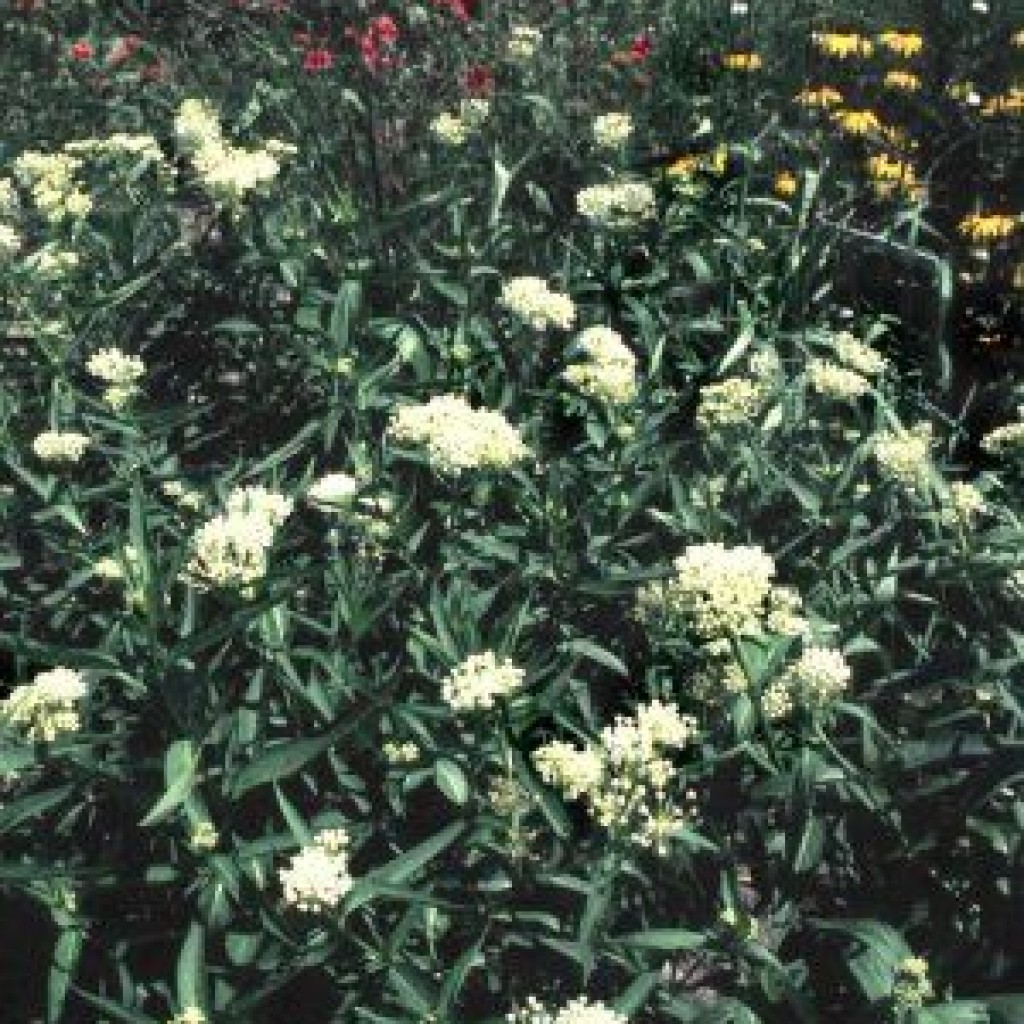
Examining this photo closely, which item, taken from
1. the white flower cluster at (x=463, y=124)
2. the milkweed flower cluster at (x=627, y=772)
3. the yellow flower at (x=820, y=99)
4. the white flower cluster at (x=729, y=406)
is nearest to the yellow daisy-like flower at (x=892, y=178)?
the yellow flower at (x=820, y=99)

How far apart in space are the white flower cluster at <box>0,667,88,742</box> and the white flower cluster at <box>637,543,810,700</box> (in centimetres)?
85

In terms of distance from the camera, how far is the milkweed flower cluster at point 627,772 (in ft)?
7.34

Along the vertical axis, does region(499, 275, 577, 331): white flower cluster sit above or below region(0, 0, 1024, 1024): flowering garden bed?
above

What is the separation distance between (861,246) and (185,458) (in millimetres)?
1912

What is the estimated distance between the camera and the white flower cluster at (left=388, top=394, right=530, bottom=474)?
103 inches

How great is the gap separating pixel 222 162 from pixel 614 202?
2.76 feet

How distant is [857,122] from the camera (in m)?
5.39

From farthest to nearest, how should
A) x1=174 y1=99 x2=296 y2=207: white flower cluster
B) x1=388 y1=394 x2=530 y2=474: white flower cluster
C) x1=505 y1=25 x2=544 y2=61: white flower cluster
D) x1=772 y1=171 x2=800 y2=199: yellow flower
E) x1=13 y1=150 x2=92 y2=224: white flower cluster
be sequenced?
1. x1=772 y1=171 x2=800 y2=199: yellow flower
2. x1=505 y1=25 x2=544 y2=61: white flower cluster
3. x1=13 y1=150 x2=92 y2=224: white flower cluster
4. x1=174 y1=99 x2=296 y2=207: white flower cluster
5. x1=388 y1=394 x2=530 y2=474: white flower cluster

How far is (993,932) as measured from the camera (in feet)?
8.77

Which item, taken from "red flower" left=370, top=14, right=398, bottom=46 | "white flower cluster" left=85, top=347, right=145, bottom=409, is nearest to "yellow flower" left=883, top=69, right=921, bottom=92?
"red flower" left=370, top=14, right=398, bottom=46

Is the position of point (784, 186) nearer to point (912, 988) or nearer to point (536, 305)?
point (536, 305)

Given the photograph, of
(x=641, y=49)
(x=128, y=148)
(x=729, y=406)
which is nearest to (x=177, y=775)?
(x=729, y=406)

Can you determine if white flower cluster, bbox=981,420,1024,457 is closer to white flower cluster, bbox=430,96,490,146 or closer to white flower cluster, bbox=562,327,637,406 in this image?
white flower cluster, bbox=562,327,637,406

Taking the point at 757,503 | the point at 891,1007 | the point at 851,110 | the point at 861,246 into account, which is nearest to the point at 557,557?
the point at 757,503
